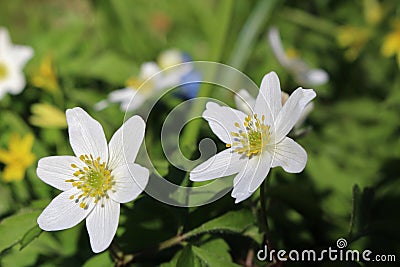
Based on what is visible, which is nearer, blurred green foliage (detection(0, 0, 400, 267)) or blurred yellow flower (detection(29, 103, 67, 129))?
blurred green foliage (detection(0, 0, 400, 267))

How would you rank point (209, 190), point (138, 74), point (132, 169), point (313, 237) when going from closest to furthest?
point (132, 169) → point (209, 190) → point (313, 237) → point (138, 74)

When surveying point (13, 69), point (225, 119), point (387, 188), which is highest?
point (225, 119)

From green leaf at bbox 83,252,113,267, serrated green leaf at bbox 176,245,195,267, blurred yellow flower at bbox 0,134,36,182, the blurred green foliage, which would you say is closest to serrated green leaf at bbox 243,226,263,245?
the blurred green foliage

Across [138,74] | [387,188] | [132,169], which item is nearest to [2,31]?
[138,74]

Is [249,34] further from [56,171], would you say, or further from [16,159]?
[56,171]

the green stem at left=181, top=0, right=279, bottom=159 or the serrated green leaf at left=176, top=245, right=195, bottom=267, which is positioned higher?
the green stem at left=181, top=0, right=279, bottom=159

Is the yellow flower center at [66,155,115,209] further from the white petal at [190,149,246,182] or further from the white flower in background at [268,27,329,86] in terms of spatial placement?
the white flower in background at [268,27,329,86]

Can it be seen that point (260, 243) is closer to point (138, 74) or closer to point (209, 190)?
point (209, 190)
